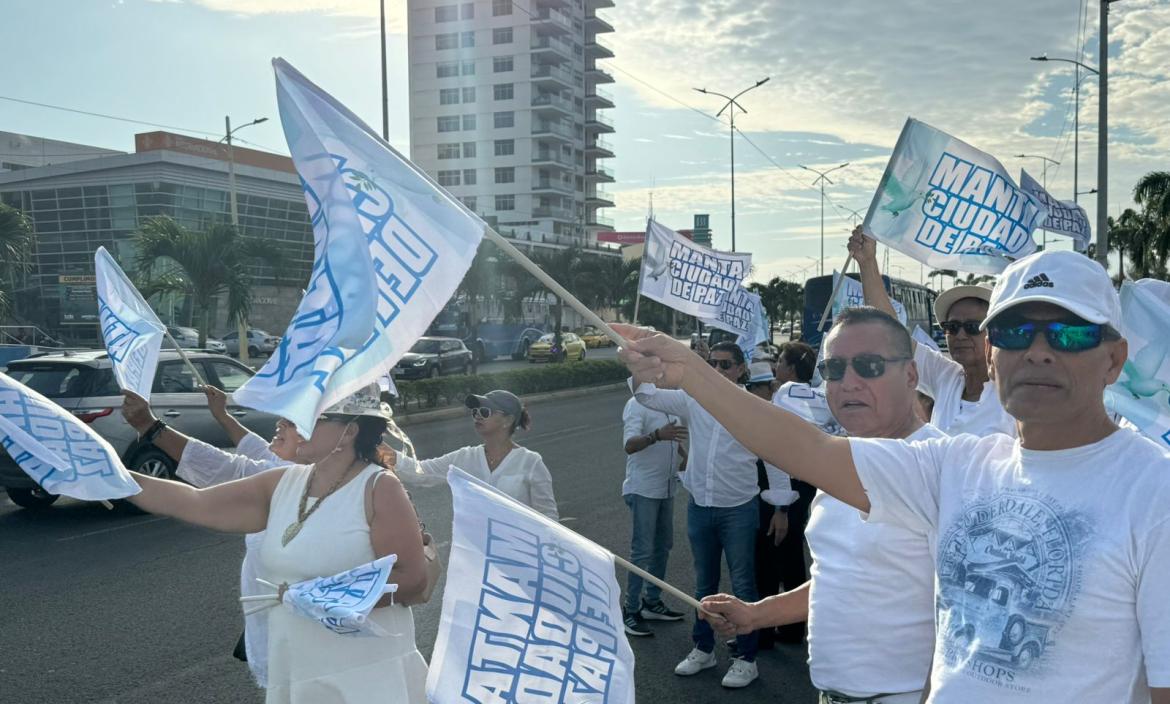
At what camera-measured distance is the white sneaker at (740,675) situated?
16.1 feet

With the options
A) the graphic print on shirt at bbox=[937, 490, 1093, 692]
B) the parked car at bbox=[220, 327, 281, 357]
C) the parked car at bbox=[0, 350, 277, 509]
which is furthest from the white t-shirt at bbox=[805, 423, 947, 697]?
the parked car at bbox=[220, 327, 281, 357]

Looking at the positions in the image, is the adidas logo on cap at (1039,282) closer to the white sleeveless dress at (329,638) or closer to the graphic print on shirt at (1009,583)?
the graphic print on shirt at (1009,583)

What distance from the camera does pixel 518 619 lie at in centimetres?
248

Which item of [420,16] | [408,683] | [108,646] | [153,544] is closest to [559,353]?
[153,544]

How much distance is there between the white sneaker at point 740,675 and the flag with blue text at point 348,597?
2792 millimetres

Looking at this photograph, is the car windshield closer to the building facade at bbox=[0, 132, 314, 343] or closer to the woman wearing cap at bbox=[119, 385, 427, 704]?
the building facade at bbox=[0, 132, 314, 343]

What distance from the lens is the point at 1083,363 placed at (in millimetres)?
1770

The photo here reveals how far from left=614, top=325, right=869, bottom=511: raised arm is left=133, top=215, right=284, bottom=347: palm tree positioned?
20212 millimetres

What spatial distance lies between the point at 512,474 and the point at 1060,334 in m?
3.23

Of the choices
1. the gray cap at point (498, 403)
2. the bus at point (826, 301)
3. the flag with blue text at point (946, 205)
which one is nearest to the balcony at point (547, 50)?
the bus at point (826, 301)

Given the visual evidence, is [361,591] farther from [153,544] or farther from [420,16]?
[420,16]

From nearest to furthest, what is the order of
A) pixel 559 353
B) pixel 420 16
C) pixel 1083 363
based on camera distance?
pixel 1083 363, pixel 559 353, pixel 420 16

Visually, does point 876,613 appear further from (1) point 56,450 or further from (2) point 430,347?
(2) point 430,347

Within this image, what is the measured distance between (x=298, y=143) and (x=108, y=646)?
168 inches
